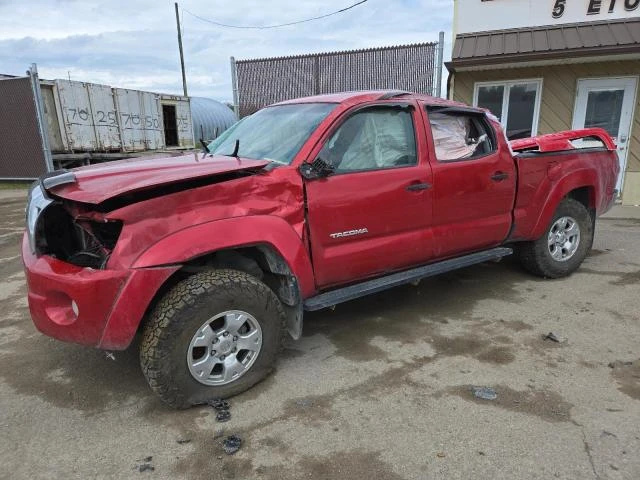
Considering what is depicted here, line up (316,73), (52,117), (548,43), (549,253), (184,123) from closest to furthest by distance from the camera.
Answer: (549,253)
(548,43)
(316,73)
(52,117)
(184,123)

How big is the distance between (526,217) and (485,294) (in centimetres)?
84

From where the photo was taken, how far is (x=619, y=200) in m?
9.47

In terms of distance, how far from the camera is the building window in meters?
9.30

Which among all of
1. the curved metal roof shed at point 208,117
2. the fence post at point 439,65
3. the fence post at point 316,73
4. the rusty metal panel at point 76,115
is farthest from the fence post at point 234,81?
the curved metal roof shed at point 208,117

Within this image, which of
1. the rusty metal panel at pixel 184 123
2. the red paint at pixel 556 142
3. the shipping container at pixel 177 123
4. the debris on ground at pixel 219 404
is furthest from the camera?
the rusty metal panel at pixel 184 123

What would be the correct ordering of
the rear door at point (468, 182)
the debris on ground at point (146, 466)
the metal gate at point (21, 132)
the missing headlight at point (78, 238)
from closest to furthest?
1. the debris on ground at point (146, 466)
2. the missing headlight at point (78, 238)
3. the rear door at point (468, 182)
4. the metal gate at point (21, 132)

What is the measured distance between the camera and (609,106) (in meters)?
9.00

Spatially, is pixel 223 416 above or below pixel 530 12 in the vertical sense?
below

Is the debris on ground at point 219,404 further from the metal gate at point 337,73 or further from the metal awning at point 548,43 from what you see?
the metal gate at point 337,73

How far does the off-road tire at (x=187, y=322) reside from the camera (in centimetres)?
268

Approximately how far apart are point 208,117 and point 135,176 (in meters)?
24.2

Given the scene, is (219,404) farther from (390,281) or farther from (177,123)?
(177,123)

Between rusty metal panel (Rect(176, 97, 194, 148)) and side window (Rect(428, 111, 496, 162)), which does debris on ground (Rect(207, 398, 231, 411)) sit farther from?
rusty metal panel (Rect(176, 97, 194, 148))

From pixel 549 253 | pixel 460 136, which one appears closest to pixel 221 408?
pixel 460 136
